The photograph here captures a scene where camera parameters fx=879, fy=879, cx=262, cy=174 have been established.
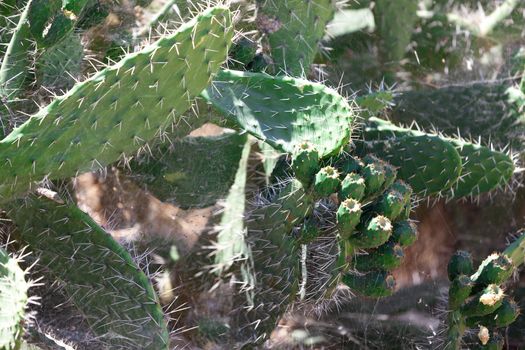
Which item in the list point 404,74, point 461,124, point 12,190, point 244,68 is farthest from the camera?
point 404,74

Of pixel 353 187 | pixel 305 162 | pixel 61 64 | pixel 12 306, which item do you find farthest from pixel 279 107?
pixel 12 306

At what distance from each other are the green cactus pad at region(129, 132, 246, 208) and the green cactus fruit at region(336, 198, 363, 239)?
0.59 metres

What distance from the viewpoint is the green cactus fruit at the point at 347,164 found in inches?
94.7

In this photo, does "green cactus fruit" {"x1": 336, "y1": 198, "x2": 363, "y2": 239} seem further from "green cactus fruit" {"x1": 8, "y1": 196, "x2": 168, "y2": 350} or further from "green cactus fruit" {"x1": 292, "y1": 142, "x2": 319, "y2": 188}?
"green cactus fruit" {"x1": 8, "y1": 196, "x2": 168, "y2": 350}

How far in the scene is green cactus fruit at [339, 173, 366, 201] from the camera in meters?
2.29

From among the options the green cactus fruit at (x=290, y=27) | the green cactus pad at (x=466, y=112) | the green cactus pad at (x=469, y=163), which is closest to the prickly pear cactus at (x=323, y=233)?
the green cactus pad at (x=469, y=163)

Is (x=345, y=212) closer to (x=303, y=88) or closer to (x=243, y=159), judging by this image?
(x=303, y=88)

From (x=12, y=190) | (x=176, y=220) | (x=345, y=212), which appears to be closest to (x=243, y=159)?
(x=176, y=220)

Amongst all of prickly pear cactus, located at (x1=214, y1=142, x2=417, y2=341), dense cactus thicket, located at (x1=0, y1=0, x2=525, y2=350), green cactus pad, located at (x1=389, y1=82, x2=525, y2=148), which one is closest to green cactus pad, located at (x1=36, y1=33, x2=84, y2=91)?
dense cactus thicket, located at (x1=0, y1=0, x2=525, y2=350)

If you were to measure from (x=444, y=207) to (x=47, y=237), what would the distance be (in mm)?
1534

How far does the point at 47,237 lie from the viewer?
2354 mm

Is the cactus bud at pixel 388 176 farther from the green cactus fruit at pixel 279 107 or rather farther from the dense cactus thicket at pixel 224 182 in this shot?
the green cactus fruit at pixel 279 107

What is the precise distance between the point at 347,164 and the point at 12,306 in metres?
0.98

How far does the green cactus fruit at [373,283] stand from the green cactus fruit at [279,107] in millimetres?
354
